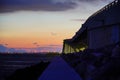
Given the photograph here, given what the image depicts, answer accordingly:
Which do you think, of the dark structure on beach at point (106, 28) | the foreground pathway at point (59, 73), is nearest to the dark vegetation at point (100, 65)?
the foreground pathway at point (59, 73)

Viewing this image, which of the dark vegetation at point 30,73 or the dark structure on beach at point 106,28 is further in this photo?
the dark structure on beach at point 106,28

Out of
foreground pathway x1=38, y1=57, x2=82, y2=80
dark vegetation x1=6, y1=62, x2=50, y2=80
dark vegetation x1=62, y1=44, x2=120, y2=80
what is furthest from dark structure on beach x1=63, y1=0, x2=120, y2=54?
foreground pathway x1=38, y1=57, x2=82, y2=80

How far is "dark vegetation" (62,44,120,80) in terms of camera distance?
17438mm

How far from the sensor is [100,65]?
66.1ft

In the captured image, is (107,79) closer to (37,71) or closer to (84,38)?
(37,71)

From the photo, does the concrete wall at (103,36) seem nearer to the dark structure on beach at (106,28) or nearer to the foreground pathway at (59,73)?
the dark structure on beach at (106,28)

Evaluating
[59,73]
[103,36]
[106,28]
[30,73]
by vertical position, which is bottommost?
[30,73]

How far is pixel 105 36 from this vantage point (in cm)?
3653

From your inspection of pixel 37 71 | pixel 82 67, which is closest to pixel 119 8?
pixel 37 71

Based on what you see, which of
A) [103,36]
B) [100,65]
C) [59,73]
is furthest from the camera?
[103,36]

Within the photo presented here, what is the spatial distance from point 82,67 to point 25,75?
251 inches

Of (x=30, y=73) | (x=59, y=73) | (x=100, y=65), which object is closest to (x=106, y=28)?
(x=30, y=73)

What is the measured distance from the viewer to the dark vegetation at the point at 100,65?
17.4m

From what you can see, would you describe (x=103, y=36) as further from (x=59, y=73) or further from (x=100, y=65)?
(x=59, y=73)
